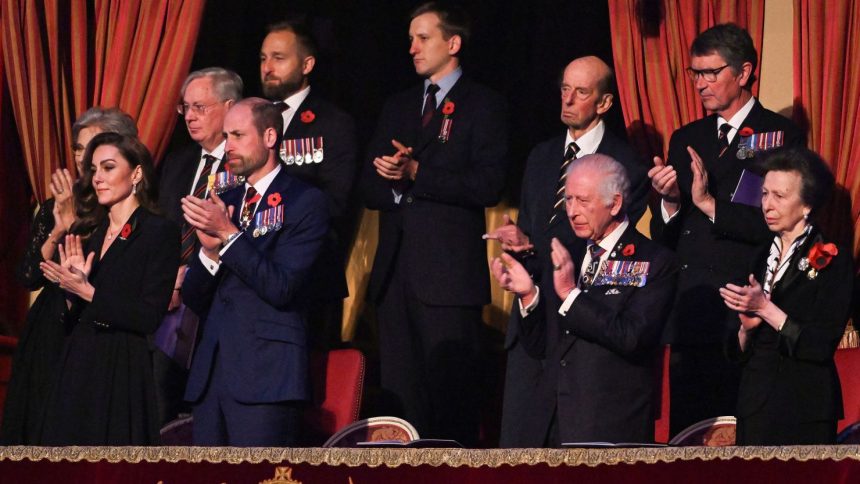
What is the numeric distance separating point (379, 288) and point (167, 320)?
0.86 metres

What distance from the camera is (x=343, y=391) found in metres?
5.95

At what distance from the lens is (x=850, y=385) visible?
5.80m

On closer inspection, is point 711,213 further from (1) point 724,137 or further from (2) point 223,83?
(2) point 223,83

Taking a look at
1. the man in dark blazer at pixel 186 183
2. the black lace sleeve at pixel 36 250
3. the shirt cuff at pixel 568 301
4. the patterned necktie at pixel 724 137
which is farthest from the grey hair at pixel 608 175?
the black lace sleeve at pixel 36 250

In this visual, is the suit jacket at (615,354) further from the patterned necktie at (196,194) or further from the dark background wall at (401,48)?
the dark background wall at (401,48)

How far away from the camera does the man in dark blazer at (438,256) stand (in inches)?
245

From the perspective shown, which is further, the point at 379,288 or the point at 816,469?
the point at 379,288

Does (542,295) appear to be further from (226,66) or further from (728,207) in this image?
(226,66)

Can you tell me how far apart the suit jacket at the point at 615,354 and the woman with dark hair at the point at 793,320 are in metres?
0.30

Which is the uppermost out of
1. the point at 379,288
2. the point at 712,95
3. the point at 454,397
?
the point at 712,95

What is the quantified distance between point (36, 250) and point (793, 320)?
118 inches

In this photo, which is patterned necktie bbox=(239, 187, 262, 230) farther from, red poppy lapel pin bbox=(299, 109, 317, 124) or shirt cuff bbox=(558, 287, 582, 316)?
shirt cuff bbox=(558, 287, 582, 316)

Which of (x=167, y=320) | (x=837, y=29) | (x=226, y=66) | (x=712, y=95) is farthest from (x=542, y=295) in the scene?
(x=226, y=66)

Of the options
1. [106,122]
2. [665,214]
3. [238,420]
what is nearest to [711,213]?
[665,214]
